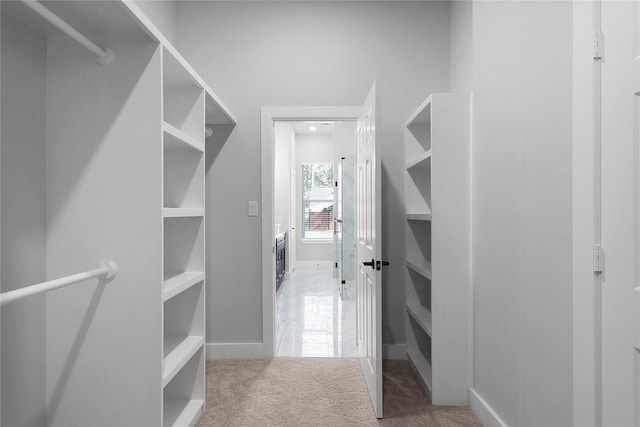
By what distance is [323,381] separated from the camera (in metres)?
2.53

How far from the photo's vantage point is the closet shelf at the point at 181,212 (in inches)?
65.2

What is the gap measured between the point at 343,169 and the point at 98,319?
3996 mm

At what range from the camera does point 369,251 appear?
2307 mm

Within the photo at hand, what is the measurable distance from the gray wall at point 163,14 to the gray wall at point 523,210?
2.08 m

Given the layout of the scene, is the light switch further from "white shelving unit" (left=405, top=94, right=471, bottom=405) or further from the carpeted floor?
"white shelving unit" (left=405, top=94, right=471, bottom=405)

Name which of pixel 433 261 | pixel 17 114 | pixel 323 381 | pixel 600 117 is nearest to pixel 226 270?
pixel 323 381

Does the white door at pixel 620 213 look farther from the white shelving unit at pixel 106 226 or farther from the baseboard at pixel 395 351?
the baseboard at pixel 395 351

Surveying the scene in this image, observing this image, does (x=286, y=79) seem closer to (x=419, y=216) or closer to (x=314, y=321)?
(x=419, y=216)

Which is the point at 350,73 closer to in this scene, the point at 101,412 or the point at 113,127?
the point at 113,127

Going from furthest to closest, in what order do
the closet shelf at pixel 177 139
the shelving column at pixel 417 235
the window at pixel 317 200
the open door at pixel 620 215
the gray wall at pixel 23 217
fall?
the window at pixel 317 200
the shelving column at pixel 417 235
the closet shelf at pixel 177 139
the gray wall at pixel 23 217
the open door at pixel 620 215

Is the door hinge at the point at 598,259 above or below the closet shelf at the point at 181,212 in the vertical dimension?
below

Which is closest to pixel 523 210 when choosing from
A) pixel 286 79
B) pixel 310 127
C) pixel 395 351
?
pixel 395 351

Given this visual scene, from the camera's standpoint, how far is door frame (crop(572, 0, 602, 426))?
1223 millimetres

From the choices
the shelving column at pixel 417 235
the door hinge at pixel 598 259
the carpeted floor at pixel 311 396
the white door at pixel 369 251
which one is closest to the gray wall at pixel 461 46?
the shelving column at pixel 417 235
